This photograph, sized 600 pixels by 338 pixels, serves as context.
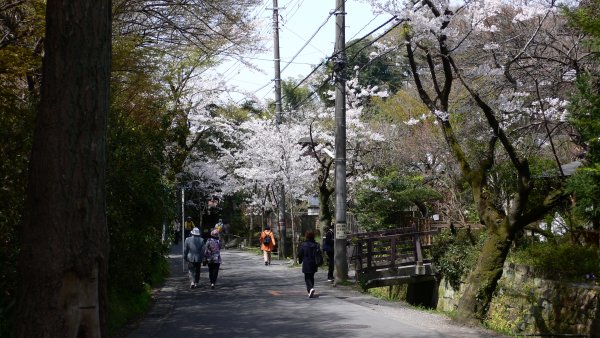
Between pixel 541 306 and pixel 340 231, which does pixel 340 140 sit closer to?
pixel 340 231

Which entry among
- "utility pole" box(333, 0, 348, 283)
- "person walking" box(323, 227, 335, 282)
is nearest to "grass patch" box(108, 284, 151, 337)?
"utility pole" box(333, 0, 348, 283)

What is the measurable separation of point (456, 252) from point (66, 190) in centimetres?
1514

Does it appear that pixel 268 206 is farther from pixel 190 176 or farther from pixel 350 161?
pixel 350 161

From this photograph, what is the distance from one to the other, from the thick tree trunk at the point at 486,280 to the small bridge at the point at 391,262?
20.6 ft

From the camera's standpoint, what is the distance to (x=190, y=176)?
4153cm

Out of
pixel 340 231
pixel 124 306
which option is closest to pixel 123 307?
pixel 124 306

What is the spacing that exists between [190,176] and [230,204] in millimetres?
11546

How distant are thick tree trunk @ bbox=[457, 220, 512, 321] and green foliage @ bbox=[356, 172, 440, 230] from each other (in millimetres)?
14052

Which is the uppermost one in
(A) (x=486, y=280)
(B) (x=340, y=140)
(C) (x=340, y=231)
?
(B) (x=340, y=140)

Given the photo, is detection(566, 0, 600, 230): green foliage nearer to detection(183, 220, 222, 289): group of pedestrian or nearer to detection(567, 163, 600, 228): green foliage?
detection(567, 163, 600, 228): green foliage

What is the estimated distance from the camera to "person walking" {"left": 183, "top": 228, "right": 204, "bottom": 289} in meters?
19.8

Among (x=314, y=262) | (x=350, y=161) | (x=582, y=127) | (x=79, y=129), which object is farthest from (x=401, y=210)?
(x=79, y=129)

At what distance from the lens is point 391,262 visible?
20938mm

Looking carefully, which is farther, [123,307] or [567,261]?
[567,261]
